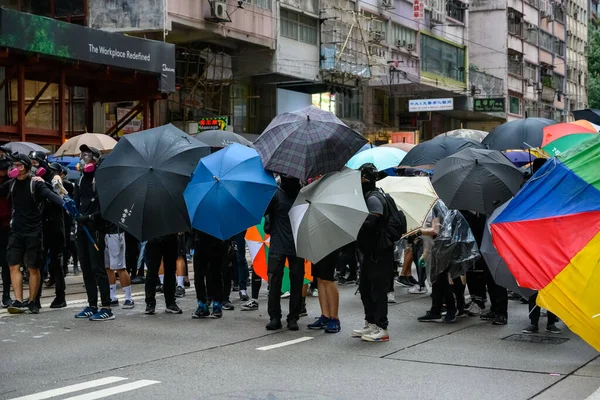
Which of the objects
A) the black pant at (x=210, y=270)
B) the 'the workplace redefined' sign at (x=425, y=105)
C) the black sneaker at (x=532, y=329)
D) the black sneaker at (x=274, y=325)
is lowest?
the black sneaker at (x=532, y=329)

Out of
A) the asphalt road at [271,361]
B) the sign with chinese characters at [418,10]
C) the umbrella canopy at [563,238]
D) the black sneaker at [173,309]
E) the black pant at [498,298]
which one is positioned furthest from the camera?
the sign with chinese characters at [418,10]

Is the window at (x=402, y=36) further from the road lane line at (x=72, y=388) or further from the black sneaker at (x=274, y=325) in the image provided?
the road lane line at (x=72, y=388)

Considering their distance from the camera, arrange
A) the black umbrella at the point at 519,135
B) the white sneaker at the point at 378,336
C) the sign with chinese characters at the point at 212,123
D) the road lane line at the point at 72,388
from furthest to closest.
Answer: the sign with chinese characters at the point at 212,123 < the black umbrella at the point at 519,135 < the white sneaker at the point at 378,336 < the road lane line at the point at 72,388

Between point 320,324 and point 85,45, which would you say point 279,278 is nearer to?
point 320,324

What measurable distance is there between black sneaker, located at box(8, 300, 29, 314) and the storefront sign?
13170 mm

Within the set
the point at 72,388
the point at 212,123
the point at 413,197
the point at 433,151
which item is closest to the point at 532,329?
the point at 413,197

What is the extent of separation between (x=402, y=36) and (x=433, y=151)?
96.8 feet

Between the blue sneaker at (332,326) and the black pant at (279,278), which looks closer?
the blue sneaker at (332,326)

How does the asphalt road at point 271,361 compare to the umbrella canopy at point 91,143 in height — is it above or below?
below

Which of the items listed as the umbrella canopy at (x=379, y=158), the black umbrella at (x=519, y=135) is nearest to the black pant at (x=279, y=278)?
the umbrella canopy at (x=379, y=158)

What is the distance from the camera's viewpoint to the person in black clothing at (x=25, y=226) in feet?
37.8

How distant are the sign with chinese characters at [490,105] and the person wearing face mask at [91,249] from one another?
42442 millimetres

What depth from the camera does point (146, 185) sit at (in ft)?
34.8

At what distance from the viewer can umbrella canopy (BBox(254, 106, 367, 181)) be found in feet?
32.2
